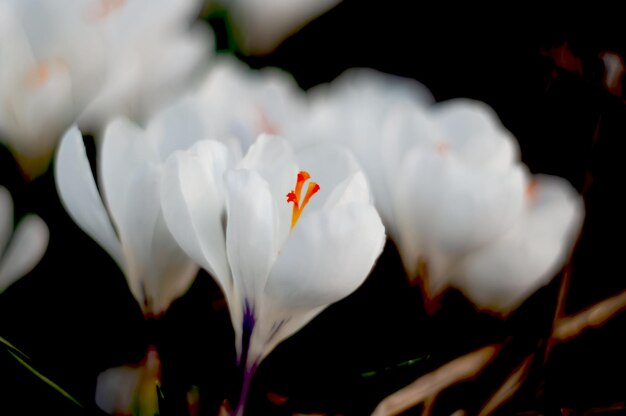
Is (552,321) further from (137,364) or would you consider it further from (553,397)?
(137,364)

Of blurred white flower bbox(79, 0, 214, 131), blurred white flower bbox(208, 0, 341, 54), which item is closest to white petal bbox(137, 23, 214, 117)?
blurred white flower bbox(79, 0, 214, 131)

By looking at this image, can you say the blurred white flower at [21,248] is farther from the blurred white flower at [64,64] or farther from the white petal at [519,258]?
the white petal at [519,258]

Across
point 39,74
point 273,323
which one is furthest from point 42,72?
point 273,323

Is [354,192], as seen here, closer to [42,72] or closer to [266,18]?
[42,72]

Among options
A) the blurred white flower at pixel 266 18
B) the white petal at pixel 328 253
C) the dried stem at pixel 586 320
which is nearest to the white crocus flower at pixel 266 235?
the white petal at pixel 328 253

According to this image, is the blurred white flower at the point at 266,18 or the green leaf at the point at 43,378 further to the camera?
the blurred white flower at the point at 266,18
